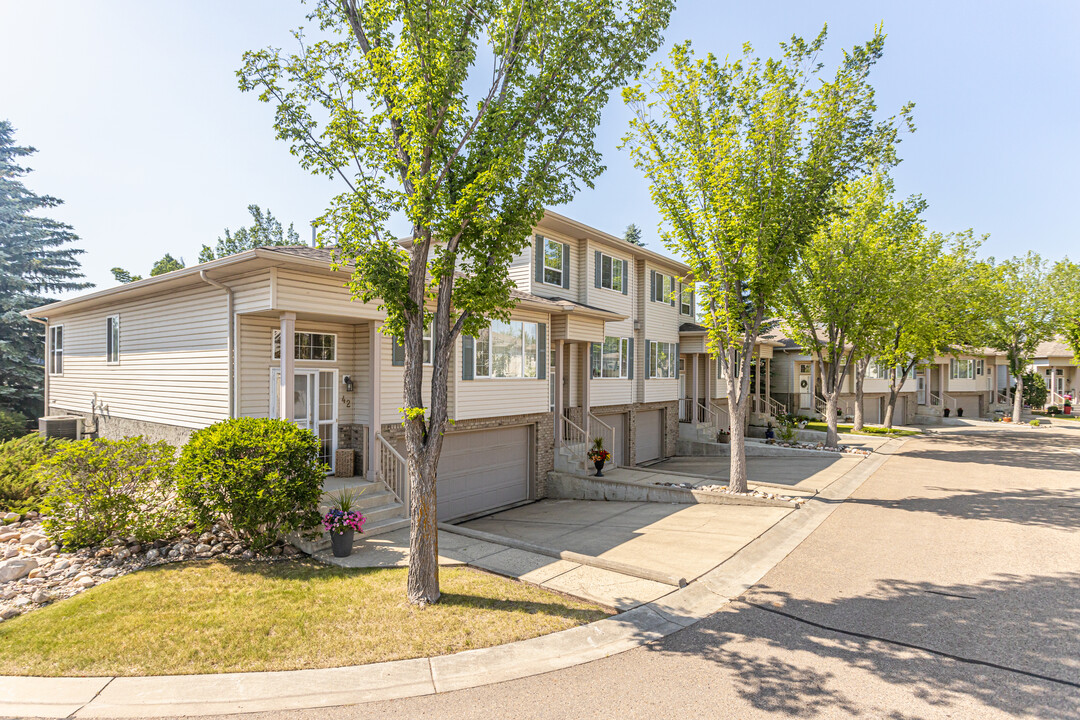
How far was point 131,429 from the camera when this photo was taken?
44.7 ft

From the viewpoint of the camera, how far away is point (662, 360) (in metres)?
23.2

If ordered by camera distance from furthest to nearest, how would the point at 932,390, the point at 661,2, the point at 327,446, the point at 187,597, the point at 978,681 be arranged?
the point at 932,390 < the point at 327,446 < the point at 661,2 < the point at 187,597 < the point at 978,681

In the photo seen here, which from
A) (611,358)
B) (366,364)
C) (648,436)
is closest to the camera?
(366,364)

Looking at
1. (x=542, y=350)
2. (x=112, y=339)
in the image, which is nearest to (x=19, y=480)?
(x=112, y=339)

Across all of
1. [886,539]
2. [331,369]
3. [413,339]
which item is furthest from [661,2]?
[886,539]

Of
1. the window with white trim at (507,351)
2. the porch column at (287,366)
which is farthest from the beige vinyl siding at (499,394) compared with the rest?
the porch column at (287,366)

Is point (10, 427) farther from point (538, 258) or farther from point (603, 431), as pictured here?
point (603, 431)

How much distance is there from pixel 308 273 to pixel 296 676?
7.08 meters

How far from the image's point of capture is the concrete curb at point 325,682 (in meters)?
4.75

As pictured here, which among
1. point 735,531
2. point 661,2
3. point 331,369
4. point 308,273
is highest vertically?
point 661,2

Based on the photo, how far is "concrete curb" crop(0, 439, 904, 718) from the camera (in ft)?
15.6

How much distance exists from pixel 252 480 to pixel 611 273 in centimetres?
1530

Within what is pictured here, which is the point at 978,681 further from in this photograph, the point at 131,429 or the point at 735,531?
the point at 131,429

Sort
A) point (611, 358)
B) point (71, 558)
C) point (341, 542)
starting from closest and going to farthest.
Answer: point (71, 558) → point (341, 542) → point (611, 358)
